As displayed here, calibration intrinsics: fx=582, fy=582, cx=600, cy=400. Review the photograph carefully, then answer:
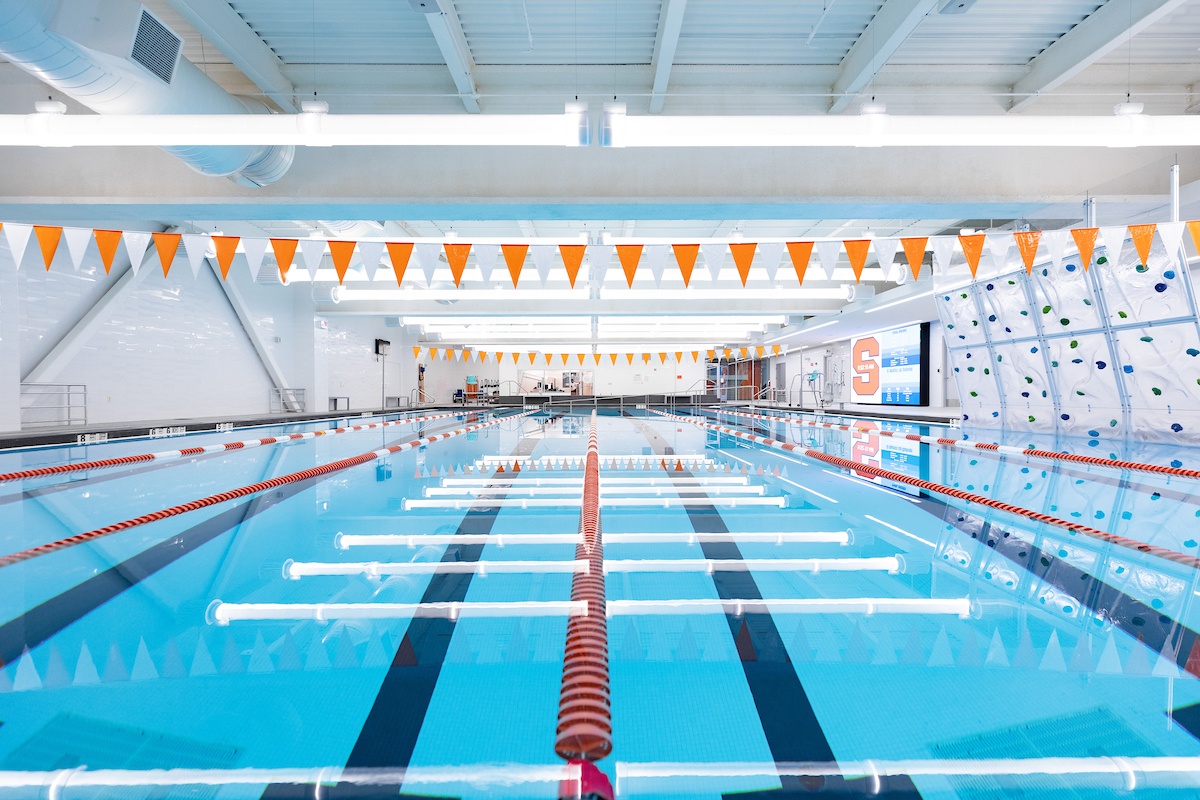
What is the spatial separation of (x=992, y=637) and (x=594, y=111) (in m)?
5.38

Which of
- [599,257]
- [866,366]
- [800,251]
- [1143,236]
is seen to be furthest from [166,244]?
[866,366]

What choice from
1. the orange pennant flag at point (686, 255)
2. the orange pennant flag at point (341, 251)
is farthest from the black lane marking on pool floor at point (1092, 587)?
the orange pennant flag at point (341, 251)

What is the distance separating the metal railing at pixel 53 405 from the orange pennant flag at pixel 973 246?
43.0ft

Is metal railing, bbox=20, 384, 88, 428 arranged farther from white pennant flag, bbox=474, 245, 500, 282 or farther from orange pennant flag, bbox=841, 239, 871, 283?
orange pennant flag, bbox=841, 239, 871, 283

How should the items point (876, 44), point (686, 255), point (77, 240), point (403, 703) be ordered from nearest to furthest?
point (403, 703) → point (876, 44) → point (77, 240) → point (686, 255)

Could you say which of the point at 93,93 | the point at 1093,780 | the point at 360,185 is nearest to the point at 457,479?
the point at 360,185

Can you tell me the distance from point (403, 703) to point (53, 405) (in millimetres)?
11197

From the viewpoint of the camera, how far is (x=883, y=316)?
1442cm

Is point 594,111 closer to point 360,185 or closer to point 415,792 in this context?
point 360,185

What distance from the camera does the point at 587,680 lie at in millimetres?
1858

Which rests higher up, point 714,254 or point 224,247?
point 714,254

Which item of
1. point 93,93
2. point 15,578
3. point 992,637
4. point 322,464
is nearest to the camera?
point 992,637

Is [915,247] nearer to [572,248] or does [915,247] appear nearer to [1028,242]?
[1028,242]

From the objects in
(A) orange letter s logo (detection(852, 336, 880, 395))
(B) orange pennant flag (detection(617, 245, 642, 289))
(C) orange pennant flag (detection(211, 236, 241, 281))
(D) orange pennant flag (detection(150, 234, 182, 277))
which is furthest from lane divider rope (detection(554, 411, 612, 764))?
(A) orange letter s logo (detection(852, 336, 880, 395))
